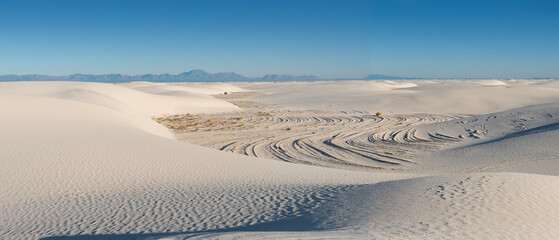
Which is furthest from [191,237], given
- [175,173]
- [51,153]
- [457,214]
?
[51,153]

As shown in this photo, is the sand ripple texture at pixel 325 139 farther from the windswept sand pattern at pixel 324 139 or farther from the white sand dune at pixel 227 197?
the white sand dune at pixel 227 197

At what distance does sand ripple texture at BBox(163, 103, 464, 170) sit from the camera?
517 inches

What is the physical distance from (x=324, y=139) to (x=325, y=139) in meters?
0.04

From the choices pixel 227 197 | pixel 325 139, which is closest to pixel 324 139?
pixel 325 139

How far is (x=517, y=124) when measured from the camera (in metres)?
17.0

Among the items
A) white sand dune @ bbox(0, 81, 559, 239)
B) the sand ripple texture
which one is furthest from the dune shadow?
the sand ripple texture

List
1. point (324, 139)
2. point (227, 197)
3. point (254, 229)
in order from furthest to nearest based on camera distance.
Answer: point (324, 139) → point (227, 197) → point (254, 229)

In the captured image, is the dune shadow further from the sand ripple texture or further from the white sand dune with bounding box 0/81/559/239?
the sand ripple texture

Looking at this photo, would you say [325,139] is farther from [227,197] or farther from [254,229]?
[254,229]

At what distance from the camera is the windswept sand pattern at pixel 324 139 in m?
13.2

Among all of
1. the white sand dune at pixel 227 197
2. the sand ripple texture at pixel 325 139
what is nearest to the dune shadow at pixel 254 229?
the white sand dune at pixel 227 197

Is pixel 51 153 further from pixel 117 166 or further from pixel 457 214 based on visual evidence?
pixel 457 214

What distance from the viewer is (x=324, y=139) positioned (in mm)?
16734

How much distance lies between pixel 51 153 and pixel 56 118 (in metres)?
7.52
